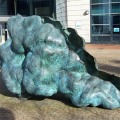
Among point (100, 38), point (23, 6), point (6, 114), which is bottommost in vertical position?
point (6, 114)

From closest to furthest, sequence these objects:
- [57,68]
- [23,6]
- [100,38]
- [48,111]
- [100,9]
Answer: [48,111] → [57,68] → [100,9] → [100,38] → [23,6]

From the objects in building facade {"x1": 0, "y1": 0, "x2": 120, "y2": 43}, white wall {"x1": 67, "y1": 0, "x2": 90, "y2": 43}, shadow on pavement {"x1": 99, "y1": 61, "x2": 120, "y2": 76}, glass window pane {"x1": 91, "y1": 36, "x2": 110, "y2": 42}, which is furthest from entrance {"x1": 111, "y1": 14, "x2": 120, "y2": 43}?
shadow on pavement {"x1": 99, "y1": 61, "x2": 120, "y2": 76}

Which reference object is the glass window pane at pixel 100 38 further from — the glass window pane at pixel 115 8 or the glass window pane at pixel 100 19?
the glass window pane at pixel 115 8

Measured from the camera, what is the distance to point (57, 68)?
6.77 meters

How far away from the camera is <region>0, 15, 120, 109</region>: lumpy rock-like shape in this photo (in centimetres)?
656

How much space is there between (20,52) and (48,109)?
1.39 meters

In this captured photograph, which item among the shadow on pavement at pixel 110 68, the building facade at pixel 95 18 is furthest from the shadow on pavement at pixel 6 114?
the building facade at pixel 95 18

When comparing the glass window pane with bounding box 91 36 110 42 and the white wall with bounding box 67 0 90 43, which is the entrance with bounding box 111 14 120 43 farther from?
the white wall with bounding box 67 0 90 43

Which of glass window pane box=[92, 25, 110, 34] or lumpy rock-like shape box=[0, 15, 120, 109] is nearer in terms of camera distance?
lumpy rock-like shape box=[0, 15, 120, 109]

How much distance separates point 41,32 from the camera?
659 centimetres

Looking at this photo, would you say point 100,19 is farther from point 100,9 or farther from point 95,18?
point 100,9

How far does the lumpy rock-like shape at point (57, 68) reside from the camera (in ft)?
21.5

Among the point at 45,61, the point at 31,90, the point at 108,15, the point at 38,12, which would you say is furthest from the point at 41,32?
the point at 38,12

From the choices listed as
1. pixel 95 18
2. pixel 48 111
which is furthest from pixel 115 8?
pixel 48 111
